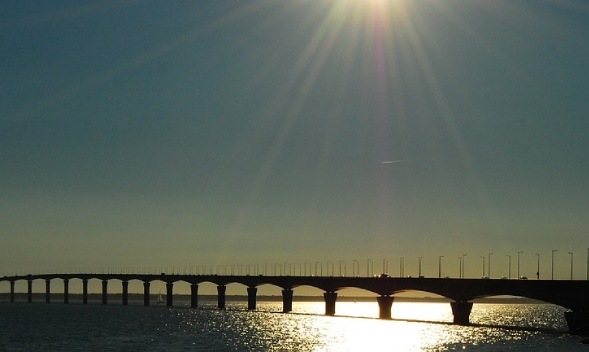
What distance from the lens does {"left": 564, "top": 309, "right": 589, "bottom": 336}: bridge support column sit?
119 meters

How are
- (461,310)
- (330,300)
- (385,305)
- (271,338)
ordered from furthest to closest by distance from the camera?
(330,300) → (385,305) → (461,310) → (271,338)

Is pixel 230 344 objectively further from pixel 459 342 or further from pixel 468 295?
pixel 468 295

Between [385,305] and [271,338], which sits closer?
[271,338]

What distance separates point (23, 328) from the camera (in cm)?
14288

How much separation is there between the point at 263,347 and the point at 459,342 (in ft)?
84.9

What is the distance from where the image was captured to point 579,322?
12025 centimetres

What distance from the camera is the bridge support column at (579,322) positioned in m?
119

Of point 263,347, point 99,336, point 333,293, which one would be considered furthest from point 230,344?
point 333,293

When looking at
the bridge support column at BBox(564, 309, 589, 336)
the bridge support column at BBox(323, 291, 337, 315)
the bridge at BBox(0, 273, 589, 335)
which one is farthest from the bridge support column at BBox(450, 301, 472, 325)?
the bridge support column at BBox(323, 291, 337, 315)

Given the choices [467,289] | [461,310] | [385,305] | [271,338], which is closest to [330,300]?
[385,305]

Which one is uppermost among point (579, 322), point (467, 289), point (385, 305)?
point (467, 289)

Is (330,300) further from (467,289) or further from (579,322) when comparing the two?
(579,322)

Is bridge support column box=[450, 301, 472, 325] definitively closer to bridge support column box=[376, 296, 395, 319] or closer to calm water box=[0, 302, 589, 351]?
calm water box=[0, 302, 589, 351]

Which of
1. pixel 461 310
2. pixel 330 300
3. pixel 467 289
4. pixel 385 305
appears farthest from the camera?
pixel 330 300
